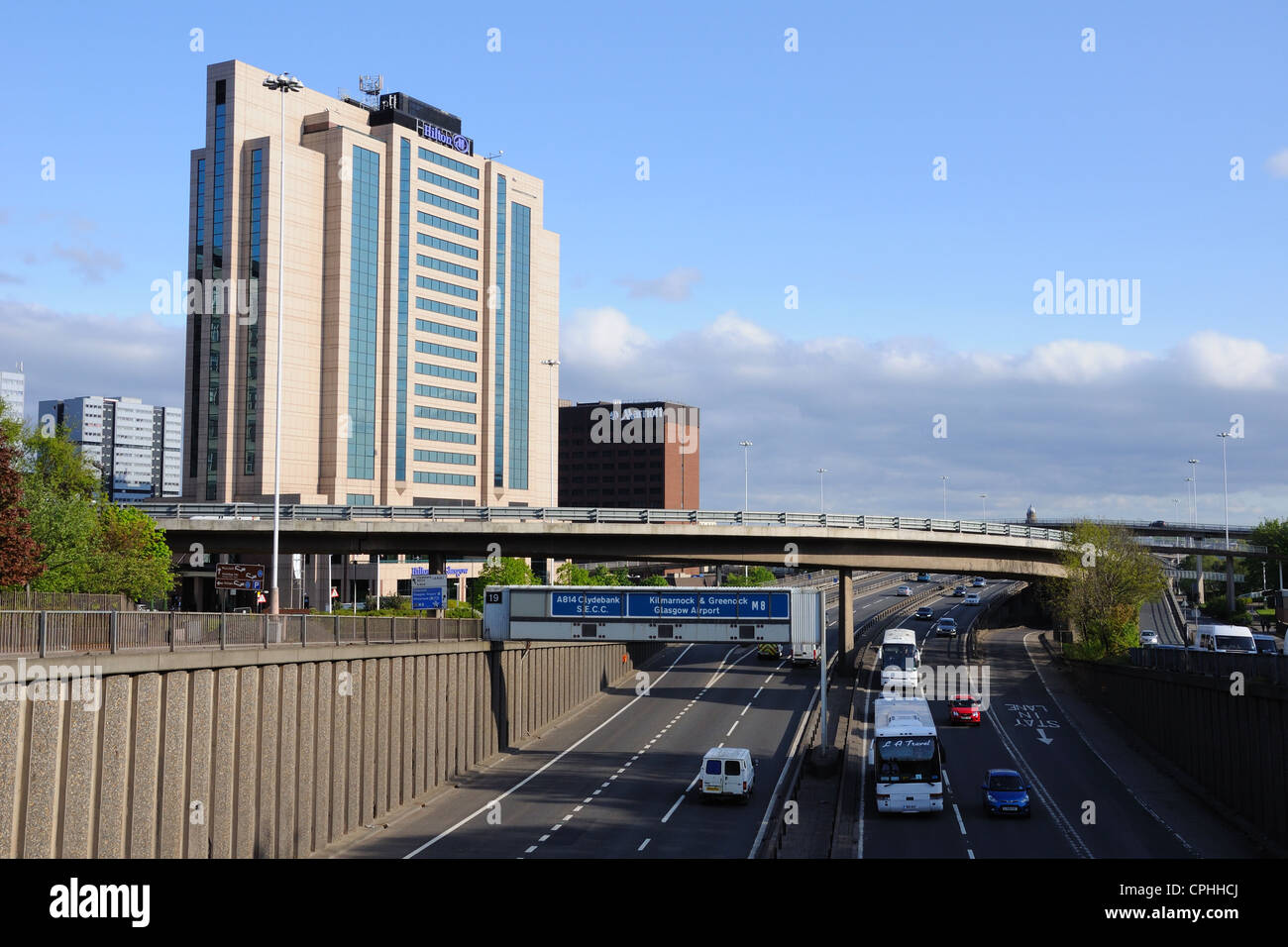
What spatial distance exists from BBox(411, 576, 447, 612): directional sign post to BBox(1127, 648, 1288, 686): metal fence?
1364 inches

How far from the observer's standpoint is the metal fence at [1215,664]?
3611 cm

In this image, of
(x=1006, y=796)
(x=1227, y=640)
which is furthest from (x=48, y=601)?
(x=1227, y=640)

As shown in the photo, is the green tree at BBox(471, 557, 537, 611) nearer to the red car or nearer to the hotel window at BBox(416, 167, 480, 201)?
the red car

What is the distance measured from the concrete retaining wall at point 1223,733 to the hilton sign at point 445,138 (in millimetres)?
115249

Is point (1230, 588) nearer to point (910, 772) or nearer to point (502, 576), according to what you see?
point (502, 576)

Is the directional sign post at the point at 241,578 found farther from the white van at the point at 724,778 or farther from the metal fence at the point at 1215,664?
the metal fence at the point at 1215,664

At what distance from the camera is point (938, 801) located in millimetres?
41438

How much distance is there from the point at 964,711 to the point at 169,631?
4648cm

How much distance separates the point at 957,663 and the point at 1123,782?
1599 inches

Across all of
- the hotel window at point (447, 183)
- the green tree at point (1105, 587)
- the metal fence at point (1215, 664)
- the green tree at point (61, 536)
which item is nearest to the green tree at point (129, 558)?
the green tree at point (61, 536)

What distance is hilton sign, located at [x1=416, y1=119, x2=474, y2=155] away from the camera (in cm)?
14688
